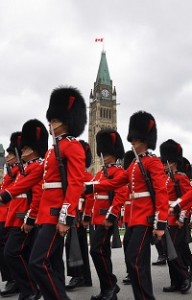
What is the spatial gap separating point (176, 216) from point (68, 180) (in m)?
2.71

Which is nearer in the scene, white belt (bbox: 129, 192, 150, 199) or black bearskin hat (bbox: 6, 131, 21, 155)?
white belt (bbox: 129, 192, 150, 199)

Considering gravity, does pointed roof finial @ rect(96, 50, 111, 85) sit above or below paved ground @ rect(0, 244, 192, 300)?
above

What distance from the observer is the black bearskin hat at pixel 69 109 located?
4.54 meters

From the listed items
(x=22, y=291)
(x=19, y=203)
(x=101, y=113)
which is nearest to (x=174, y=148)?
(x=19, y=203)

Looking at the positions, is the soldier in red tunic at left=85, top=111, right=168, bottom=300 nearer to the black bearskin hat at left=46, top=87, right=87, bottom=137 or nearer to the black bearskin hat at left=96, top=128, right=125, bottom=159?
the black bearskin hat at left=46, top=87, right=87, bottom=137

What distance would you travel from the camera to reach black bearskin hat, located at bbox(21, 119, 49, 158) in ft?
17.9

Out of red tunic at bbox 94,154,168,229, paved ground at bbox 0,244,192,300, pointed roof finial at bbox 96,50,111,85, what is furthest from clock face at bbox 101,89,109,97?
red tunic at bbox 94,154,168,229

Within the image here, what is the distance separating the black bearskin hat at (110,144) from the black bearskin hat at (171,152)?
2.44ft

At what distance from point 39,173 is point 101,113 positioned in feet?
292

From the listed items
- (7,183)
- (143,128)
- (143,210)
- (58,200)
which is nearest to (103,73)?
(7,183)

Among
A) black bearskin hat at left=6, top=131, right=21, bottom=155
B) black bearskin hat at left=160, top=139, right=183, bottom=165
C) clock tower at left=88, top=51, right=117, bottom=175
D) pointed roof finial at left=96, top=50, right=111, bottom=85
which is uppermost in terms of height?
pointed roof finial at left=96, top=50, right=111, bottom=85

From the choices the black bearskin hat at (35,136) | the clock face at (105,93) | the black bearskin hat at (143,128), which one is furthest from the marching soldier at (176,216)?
the clock face at (105,93)

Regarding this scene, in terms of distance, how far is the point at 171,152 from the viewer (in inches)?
275

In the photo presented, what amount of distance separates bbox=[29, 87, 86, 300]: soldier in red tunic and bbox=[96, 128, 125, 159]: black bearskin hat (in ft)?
6.98
